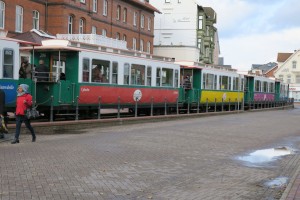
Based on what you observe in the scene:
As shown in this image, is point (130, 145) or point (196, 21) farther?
point (196, 21)

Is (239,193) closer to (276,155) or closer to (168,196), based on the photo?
A: (168,196)

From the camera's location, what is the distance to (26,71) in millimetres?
17125

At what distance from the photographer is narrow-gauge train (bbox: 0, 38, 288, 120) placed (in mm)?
18402

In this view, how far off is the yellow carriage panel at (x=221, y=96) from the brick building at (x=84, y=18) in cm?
1520

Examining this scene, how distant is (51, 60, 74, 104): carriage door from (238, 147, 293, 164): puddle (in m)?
8.55

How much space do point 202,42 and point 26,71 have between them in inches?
2585

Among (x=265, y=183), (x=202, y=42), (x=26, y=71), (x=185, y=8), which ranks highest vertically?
(x=185, y=8)

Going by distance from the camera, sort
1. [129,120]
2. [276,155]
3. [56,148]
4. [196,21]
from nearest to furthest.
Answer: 1. [56,148]
2. [276,155]
3. [129,120]
4. [196,21]

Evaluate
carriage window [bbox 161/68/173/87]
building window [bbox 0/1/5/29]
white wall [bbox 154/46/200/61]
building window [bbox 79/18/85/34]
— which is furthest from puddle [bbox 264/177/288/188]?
white wall [bbox 154/46/200/61]

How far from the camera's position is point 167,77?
90.3 ft

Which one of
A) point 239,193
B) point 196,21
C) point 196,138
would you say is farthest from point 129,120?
point 196,21

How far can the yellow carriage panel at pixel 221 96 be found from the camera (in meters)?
32.8

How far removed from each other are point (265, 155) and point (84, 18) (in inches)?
1352

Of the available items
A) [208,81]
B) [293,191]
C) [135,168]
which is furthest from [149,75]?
[293,191]
